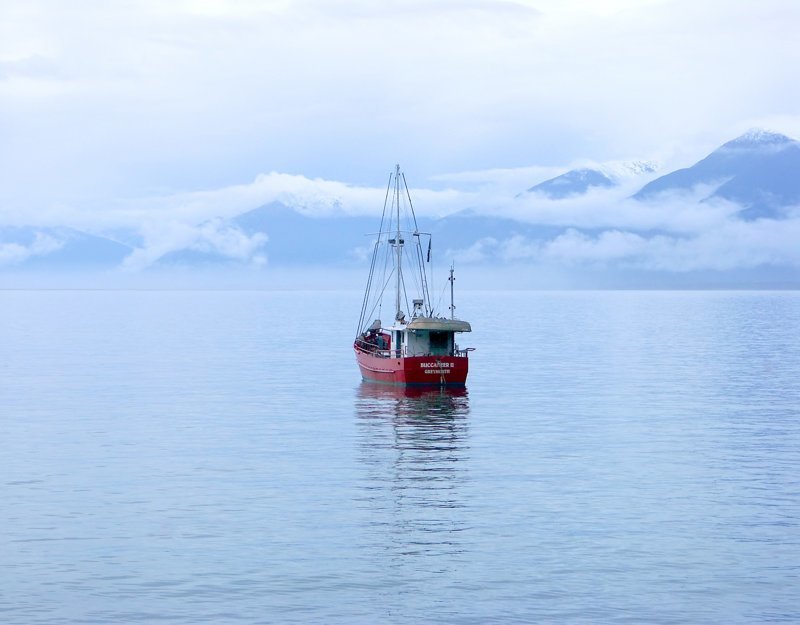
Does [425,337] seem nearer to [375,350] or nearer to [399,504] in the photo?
[375,350]

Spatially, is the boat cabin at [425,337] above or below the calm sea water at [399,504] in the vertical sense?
above

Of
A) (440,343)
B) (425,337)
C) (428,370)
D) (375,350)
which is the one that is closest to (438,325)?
(425,337)

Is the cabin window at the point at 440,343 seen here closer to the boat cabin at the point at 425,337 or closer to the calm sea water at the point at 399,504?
the boat cabin at the point at 425,337

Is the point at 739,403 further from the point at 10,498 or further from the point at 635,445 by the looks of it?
the point at 10,498

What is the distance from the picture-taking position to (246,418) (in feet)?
214

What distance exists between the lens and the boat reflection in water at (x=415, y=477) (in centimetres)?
3403

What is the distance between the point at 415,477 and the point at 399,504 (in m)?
5.53

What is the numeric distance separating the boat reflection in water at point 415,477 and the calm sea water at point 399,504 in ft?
0.45

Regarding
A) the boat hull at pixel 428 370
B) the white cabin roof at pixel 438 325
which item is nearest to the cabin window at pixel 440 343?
the white cabin roof at pixel 438 325

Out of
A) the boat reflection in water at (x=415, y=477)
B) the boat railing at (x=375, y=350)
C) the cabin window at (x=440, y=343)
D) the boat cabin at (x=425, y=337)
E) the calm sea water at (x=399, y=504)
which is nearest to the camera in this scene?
the calm sea water at (x=399, y=504)

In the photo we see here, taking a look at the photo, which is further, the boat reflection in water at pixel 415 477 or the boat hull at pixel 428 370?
the boat hull at pixel 428 370

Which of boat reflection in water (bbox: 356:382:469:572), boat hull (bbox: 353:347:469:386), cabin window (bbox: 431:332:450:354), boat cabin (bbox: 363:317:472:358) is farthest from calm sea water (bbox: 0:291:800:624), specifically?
cabin window (bbox: 431:332:450:354)

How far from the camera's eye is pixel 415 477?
45.5m

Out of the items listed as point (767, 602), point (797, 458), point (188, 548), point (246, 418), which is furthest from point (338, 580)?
point (246, 418)
